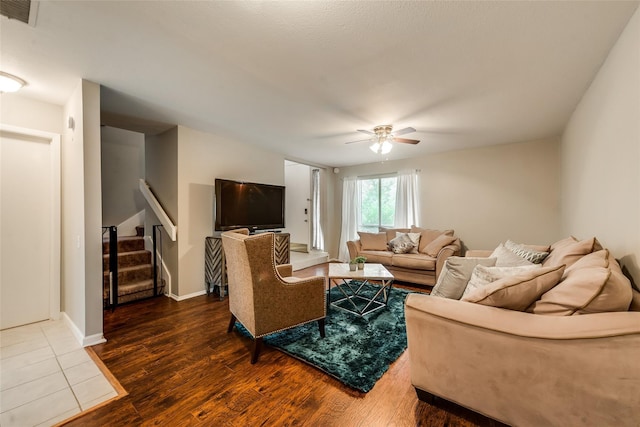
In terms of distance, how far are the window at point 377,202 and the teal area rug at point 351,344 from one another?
3017mm

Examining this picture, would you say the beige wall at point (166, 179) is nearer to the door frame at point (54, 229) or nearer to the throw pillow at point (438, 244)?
the door frame at point (54, 229)

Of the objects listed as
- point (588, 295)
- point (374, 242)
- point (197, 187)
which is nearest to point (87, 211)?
point (197, 187)

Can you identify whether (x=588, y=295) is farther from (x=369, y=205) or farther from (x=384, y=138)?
(x=369, y=205)

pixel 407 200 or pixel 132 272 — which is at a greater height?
pixel 407 200

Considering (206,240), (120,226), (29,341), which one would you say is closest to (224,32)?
(206,240)

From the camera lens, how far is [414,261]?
4.05 m

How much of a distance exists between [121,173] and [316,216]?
4.10 meters

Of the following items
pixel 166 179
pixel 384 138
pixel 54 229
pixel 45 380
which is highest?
pixel 384 138

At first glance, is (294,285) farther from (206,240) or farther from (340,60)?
(206,240)

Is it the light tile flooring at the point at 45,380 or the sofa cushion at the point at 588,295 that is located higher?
the sofa cushion at the point at 588,295

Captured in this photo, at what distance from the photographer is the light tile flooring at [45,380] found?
5.03 ft

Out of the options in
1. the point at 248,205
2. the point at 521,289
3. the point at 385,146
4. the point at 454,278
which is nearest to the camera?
the point at 521,289

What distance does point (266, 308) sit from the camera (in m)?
2.05

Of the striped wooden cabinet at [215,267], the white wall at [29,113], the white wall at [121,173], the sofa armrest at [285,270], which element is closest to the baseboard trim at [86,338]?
the striped wooden cabinet at [215,267]
